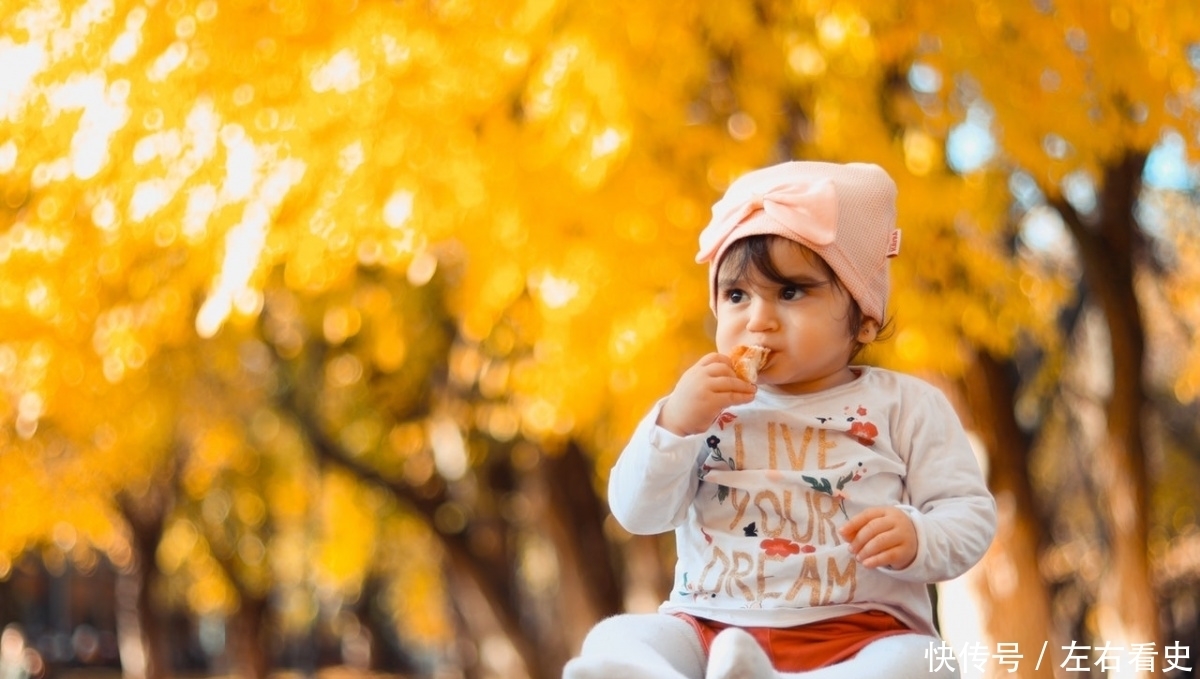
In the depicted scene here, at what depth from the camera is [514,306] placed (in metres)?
8.59

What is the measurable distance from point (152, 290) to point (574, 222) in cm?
302

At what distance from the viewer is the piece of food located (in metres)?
2.48

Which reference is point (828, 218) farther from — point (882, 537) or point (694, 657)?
point (694, 657)

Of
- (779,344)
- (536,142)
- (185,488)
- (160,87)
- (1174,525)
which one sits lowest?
(1174,525)

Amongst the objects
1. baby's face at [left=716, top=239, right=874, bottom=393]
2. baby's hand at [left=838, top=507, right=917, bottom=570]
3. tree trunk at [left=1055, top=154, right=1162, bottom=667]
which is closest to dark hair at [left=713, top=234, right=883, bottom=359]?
baby's face at [left=716, top=239, right=874, bottom=393]

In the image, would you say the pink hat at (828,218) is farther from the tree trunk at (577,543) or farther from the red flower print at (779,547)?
the tree trunk at (577,543)

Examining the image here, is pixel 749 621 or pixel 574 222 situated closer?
pixel 749 621

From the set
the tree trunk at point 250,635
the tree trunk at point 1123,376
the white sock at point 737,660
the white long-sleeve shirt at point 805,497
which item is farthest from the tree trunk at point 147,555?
the white sock at point 737,660

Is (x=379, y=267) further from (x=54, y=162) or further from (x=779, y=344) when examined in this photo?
(x=779, y=344)

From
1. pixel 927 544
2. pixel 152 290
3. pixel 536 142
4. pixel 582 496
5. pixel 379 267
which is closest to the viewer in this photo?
pixel 927 544

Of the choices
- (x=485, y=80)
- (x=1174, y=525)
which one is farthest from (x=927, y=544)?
(x=1174, y=525)

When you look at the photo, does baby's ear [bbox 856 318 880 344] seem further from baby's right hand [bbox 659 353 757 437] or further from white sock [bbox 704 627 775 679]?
white sock [bbox 704 627 775 679]

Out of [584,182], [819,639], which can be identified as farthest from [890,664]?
[584,182]

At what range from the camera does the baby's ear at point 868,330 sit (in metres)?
2.69
